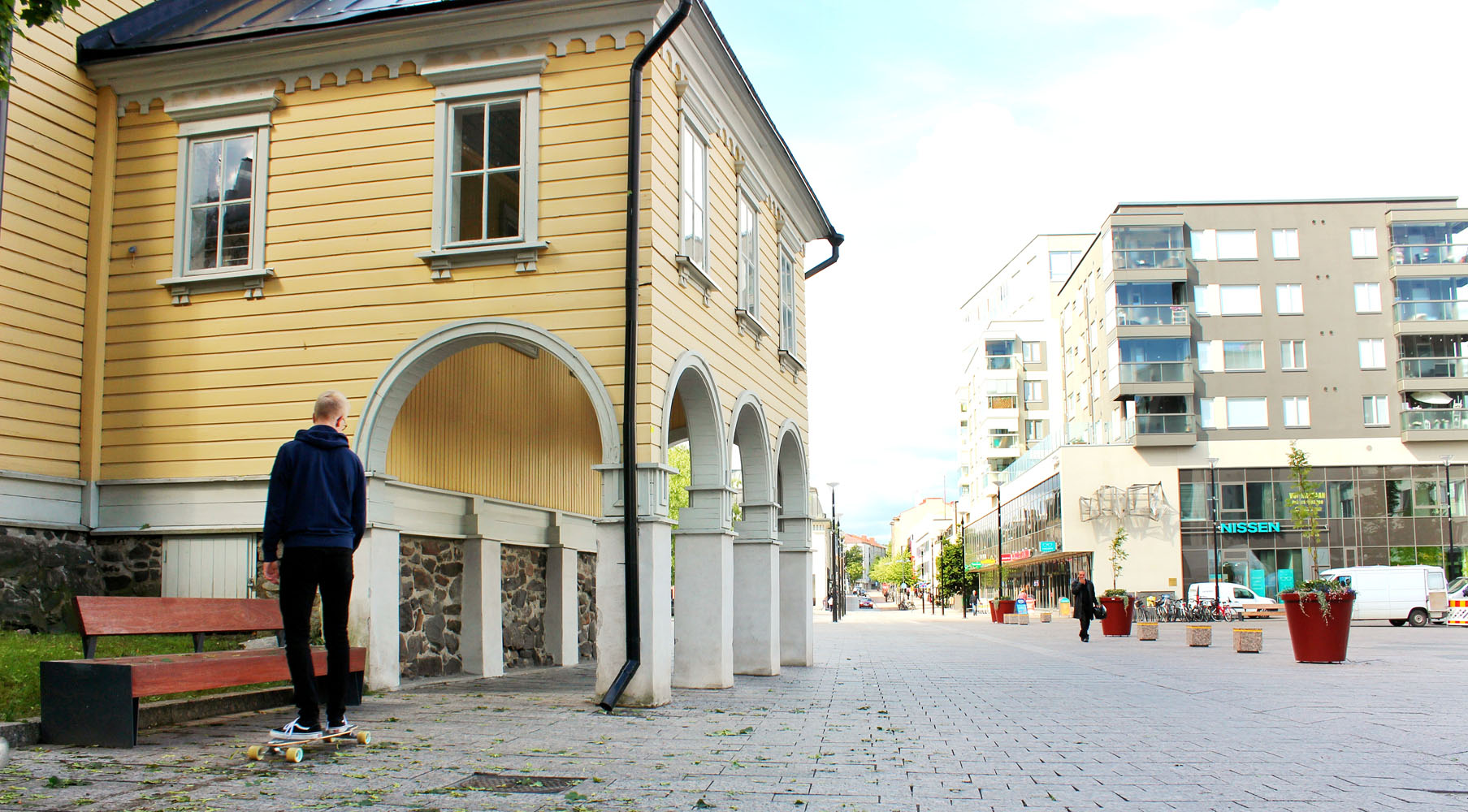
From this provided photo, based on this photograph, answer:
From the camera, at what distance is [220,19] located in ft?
43.9

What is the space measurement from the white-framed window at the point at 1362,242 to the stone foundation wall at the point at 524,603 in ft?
165

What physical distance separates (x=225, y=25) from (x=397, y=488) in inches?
230

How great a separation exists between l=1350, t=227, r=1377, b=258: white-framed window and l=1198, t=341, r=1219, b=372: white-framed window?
7.85m

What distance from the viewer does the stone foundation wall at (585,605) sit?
17.0m

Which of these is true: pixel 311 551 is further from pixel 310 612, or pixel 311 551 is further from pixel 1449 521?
pixel 1449 521

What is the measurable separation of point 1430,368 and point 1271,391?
22.9 feet

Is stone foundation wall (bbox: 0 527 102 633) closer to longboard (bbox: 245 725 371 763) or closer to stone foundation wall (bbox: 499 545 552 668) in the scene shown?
stone foundation wall (bbox: 499 545 552 668)

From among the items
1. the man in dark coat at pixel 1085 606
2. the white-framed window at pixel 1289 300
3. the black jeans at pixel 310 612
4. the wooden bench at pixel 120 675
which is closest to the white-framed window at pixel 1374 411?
the white-framed window at pixel 1289 300

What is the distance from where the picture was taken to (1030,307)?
8506 cm

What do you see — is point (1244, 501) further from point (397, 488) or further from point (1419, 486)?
point (397, 488)

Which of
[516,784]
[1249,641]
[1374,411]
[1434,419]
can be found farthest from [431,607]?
[1434,419]

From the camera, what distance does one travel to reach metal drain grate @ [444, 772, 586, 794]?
5.67 metres

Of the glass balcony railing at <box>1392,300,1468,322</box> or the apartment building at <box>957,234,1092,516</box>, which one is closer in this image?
the glass balcony railing at <box>1392,300,1468,322</box>

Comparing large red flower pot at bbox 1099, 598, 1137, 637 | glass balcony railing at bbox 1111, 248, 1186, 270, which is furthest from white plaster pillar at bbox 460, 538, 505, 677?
glass balcony railing at bbox 1111, 248, 1186, 270
